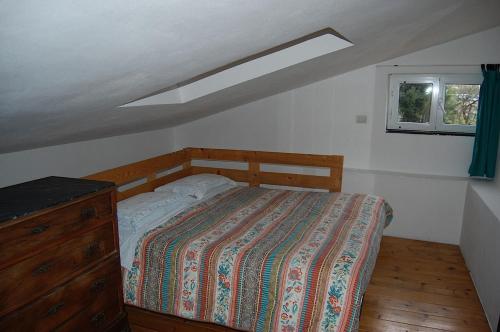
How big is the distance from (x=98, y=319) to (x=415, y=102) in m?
3.43

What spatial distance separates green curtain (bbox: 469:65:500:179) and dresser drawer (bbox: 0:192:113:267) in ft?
10.6

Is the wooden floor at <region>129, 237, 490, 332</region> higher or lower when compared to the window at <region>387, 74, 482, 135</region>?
lower

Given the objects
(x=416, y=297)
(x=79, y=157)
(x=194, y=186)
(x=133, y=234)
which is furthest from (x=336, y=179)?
(x=79, y=157)

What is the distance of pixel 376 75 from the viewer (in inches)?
148

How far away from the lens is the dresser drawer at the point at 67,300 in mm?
1550

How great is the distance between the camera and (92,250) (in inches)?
75.1

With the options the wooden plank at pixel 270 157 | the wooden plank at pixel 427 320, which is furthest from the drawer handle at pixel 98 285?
the wooden plank at pixel 270 157

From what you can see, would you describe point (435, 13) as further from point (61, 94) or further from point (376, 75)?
point (61, 94)

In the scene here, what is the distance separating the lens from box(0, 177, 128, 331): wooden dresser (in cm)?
150

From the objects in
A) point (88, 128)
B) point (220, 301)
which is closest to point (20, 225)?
point (88, 128)

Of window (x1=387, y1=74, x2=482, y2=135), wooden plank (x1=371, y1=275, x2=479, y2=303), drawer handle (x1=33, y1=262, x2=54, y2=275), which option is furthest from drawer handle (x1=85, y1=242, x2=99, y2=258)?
window (x1=387, y1=74, x2=482, y2=135)

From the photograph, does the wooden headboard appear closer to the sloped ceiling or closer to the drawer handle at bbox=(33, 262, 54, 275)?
the sloped ceiling

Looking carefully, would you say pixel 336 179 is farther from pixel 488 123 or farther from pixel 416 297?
pixel 488 123

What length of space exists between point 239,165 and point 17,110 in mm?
3087
